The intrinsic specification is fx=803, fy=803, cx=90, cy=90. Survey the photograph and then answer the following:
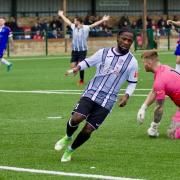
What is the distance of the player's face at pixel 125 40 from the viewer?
11.5 meters

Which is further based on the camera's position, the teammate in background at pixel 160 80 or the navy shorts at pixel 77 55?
the navy shorts at pixel 77 55

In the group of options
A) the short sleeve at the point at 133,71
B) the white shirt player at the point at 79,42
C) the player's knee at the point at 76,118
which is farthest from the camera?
the white shirt player at the point at 79,42

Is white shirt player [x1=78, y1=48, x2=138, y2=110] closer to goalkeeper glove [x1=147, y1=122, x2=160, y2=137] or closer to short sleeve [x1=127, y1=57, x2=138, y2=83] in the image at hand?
short sleeve [x1=127, y1=57, x2=138, y2=83]

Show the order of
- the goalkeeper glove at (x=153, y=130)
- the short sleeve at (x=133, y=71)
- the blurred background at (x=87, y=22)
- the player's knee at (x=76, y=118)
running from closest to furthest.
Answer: the player's knee at (x=76, y=118) < the short sleeve at (x=133, y=71) < the goalkeeper glove at (x=153, y=130) < the blurred background at (x=87, y=22)

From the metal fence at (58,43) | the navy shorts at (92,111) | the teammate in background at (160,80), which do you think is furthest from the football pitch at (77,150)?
the metal fence at (58,43)

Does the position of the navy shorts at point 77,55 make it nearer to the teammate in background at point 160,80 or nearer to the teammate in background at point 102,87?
the teammate in background at point 160,80

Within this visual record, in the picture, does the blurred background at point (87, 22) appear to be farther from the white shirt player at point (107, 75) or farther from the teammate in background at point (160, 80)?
the white shirt player at point (107, 75)

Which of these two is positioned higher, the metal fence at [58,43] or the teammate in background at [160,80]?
the teammate in background at [160,80]

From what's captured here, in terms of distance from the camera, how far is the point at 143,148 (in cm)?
1280

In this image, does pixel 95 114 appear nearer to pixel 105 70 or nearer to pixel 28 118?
pixel 105 70

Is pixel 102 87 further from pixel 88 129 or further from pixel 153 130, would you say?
pixel 153 130

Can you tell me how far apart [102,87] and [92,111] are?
380 millimetres

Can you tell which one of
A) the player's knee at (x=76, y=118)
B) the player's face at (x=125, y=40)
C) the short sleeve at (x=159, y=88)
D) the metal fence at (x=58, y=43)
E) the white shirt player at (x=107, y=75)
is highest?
the player's face at (x=125, y=40)

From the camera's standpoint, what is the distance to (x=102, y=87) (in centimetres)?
1172
